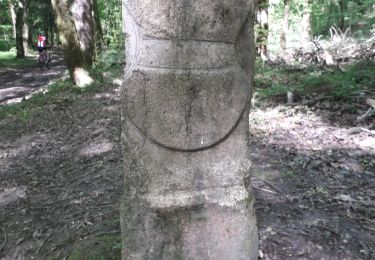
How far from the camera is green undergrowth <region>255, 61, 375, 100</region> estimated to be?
617 cm

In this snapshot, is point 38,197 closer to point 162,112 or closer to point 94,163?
point 94,163

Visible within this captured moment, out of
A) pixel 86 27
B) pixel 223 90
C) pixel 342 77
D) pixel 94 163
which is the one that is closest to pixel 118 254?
pixel 223 90

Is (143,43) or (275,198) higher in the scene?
(143,43)

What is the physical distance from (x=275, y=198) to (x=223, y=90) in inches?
65.2

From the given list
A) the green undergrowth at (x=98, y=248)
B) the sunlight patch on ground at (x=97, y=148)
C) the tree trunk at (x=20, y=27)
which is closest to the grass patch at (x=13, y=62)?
the tree trunk at (x=20, y=27)

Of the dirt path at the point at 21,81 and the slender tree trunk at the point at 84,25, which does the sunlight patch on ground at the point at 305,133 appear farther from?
the dirt path at the point at 21,81

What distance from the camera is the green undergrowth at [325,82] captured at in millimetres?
6168

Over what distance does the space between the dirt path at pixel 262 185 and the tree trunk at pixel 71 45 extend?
7.62 feet

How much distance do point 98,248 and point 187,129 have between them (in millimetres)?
1269

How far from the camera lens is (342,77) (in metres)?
6.68

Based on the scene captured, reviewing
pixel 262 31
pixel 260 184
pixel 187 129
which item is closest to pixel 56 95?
pixel 262 31

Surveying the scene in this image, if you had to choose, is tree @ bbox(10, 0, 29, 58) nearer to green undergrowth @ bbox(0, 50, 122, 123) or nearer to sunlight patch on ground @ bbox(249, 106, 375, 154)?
green undergrowth @ bbox(0, 50, 122, 123)

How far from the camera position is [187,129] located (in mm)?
2213

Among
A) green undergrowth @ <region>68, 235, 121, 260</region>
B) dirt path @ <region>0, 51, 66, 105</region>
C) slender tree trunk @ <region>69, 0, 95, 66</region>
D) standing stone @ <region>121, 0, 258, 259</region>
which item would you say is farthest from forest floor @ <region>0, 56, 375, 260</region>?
dirt path @ <region>0, 51, 66, 105</region>
